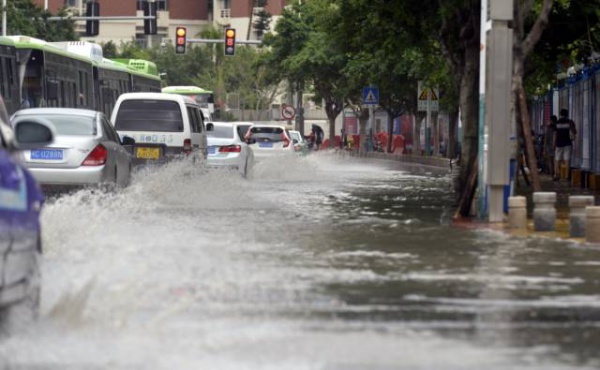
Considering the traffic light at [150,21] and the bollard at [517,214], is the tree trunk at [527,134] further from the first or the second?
the traffic light at [150,21]

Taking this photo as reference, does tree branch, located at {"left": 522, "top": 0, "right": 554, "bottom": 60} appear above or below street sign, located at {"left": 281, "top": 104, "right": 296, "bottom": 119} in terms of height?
above

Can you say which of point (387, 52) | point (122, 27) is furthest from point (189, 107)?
point (122, 27)

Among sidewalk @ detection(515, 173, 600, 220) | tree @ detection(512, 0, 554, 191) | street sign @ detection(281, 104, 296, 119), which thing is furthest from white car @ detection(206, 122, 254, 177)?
street sign @ detection(281, 104, 296, 119)

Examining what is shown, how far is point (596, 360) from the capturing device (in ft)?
31.3

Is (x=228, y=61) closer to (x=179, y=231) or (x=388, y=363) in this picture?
(x=179, y=231)

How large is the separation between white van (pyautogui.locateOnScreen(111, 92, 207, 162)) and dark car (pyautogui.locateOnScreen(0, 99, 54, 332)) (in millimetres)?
20310

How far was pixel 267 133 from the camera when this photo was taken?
4741cm

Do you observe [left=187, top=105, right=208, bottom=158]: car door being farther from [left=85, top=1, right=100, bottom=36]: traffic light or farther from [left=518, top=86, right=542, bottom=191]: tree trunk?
[left=85, top=1, right=100, bottom=36]: traffic light

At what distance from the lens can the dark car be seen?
979 centimetres

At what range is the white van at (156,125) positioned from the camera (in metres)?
31.5

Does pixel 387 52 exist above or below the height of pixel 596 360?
above

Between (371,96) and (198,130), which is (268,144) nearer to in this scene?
(198,130)

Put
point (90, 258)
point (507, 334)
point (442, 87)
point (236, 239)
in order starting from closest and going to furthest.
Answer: point (507, 334) < point (90, 258) < point (236, 239) < point (442, 87)

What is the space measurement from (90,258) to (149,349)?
609cm
